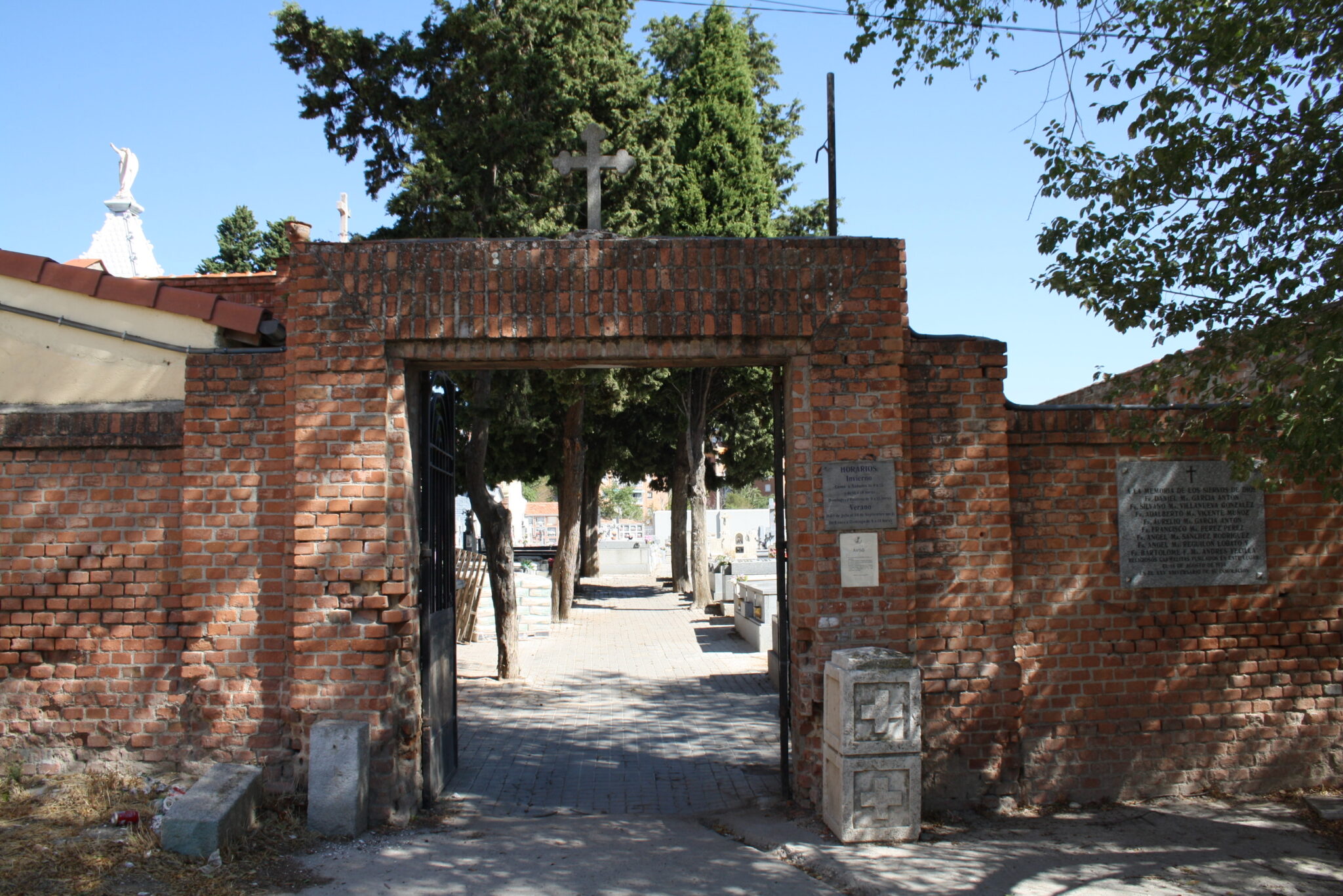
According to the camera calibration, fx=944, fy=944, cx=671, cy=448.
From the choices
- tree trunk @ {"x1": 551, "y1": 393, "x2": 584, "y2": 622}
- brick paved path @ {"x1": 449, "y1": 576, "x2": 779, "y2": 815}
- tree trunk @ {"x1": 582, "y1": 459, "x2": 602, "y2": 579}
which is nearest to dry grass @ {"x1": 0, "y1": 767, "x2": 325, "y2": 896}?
brick paved path @ {"x1": 449, "y1": 576, "x2": 779, "y2": 815}

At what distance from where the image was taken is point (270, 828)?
213 inches

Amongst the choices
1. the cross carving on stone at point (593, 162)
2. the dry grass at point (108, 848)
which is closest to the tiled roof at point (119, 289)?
the cross carving on stone at point (593, 162)

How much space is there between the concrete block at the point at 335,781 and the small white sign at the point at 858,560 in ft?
10.1

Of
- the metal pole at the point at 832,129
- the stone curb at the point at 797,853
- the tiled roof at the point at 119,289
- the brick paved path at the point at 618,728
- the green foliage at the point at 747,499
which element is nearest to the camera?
the stone curb at the point at 797,853

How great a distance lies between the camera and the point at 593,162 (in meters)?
6.37

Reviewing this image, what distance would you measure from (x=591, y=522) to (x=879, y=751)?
1072 inches

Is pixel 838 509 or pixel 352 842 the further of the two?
pixel 838 509

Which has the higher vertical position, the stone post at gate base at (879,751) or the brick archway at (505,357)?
the brick archway at (505,357)

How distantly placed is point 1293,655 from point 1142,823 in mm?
1707

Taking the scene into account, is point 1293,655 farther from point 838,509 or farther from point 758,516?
point 758,516

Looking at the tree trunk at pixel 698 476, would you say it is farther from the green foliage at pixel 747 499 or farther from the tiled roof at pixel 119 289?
the green foliage at pixel 747 499

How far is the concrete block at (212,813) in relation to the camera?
4.93m

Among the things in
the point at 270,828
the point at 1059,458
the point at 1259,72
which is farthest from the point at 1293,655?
the point at 270,828

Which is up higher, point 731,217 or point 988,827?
point 731,217
